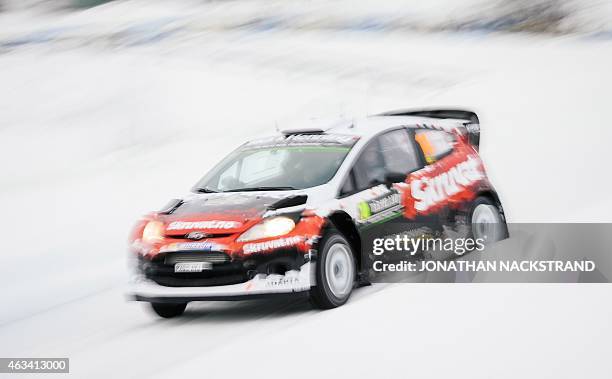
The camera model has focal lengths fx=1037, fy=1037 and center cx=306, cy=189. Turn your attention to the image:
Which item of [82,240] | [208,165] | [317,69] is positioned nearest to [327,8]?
[317,69]

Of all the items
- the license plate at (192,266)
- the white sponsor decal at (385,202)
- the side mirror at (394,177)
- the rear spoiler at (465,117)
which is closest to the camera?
the license plate at (192,266)

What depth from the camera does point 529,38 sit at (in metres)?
26.4

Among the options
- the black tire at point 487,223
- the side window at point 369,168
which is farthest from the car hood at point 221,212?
the black tire at point 487,223

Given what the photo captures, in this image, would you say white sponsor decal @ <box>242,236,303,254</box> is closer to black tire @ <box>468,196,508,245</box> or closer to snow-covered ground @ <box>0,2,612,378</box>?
snow-covered ground @ <box>0,2,612,378</box>

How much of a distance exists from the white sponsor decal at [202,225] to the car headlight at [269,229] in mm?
110

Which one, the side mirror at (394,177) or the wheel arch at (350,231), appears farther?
the side mirror at (394,177)

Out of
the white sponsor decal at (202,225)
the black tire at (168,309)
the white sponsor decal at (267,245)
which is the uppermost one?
the white sponsor decal at (202,225)

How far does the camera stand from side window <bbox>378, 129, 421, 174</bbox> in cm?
880

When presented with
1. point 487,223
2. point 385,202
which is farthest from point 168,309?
point 487,223

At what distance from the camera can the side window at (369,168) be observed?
836 centimetres

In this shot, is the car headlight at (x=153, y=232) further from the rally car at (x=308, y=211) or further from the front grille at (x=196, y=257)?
the front grille at (x=196, y=257)

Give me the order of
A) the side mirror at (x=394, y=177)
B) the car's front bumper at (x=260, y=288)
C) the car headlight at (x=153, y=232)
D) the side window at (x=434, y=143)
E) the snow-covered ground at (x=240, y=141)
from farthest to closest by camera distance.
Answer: the side window at (x=434, y=143), the side mirror at (x=394, y=177), the car headlight at (x=153, y=232), the car's front bumper at (x=260, y=288), the snow-covered ground at (x=240, y=141)

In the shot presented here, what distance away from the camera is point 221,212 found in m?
7.91

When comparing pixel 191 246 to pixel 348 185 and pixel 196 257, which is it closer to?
pixel 196 257
